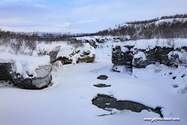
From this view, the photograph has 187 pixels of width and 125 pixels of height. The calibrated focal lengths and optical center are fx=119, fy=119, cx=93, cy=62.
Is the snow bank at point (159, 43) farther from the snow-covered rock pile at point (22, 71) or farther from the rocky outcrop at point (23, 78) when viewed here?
the snow-covered rock pile at point (22, 71)

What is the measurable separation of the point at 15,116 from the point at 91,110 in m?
2.46

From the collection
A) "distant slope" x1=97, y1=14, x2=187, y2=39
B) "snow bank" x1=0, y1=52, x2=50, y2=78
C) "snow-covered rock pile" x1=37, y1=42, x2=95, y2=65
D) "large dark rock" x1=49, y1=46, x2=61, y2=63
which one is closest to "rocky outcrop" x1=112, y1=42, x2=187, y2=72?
"distant slope" x1=97, y1=14, x2=187, y2=39

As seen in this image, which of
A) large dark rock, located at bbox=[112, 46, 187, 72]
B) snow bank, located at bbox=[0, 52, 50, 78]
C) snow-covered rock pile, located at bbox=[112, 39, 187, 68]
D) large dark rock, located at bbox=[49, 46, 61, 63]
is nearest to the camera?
snow bank, located at bbox=[0, 52, 50, 78]

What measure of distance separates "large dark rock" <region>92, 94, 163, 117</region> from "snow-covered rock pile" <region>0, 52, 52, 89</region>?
3.06 meters

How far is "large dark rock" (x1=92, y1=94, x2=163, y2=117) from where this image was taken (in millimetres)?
4613

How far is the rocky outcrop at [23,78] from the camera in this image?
5785mm

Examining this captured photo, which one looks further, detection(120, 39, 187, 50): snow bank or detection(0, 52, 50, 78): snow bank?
detection(120, 39, 187, 50): snow bank

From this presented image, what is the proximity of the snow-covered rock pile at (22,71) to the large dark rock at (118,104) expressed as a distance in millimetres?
3064

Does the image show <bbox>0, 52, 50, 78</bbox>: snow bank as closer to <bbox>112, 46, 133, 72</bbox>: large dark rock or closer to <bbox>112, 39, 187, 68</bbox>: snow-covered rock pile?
<bbox>112, 46, 133, 72</bbox>: large dark rock

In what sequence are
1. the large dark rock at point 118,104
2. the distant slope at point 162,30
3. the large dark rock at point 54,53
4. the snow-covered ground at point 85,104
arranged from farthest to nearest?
1. the large dark rock at point 54,53
2. the distant slope at point 162,30
3. the large dark rock at point 118,104
4. the snow-covered ground at point 85,104

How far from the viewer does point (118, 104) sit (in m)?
5.00

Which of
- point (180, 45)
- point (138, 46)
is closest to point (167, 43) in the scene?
point (180, 45)

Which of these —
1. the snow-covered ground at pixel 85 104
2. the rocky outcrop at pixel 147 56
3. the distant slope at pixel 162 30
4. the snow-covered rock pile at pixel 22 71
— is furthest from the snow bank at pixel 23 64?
the distant slope at pixel 162 30

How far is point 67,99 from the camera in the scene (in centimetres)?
505
